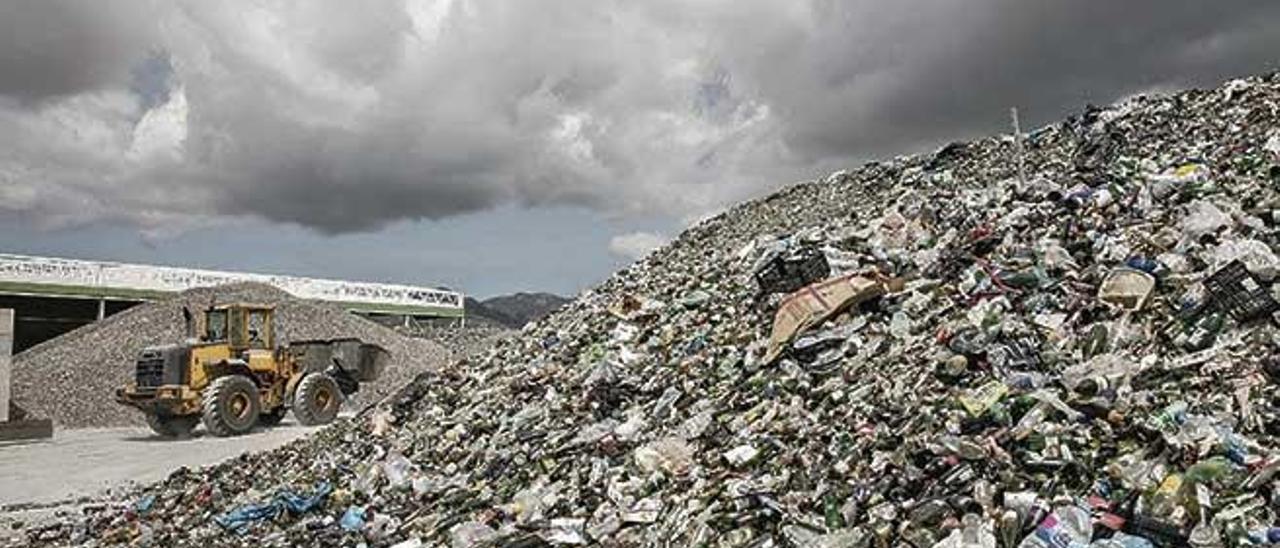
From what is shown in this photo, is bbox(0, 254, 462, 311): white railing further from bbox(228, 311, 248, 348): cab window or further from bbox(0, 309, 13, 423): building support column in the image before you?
bbox(228, 311, 248, 348): cab window

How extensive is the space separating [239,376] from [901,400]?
42.5 ft

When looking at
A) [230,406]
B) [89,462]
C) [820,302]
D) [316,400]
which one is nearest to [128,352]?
[316,400]

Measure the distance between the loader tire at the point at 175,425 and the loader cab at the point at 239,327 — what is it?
134 centimetres

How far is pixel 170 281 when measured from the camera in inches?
1209

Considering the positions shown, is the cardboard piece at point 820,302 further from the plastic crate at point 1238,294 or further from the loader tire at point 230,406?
the loader tire at point 230,406

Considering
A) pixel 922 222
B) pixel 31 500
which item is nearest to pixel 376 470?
pixel 31 500

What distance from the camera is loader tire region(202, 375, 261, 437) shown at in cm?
1484

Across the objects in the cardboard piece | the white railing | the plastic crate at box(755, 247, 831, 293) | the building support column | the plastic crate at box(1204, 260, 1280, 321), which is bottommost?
the plastic crate at box(1204, 260, 1280, 321)

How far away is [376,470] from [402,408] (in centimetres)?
228

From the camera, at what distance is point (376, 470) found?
822 cm

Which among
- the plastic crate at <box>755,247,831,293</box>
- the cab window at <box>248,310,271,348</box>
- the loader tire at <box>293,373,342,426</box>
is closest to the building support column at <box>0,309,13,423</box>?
the cab window at <box>248,310,271,348</box>

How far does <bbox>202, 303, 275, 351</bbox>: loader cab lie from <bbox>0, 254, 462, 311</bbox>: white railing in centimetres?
1452

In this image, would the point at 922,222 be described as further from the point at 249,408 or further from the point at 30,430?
the point at 30,430

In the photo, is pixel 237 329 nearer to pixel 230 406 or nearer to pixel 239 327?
pixel 239 327
